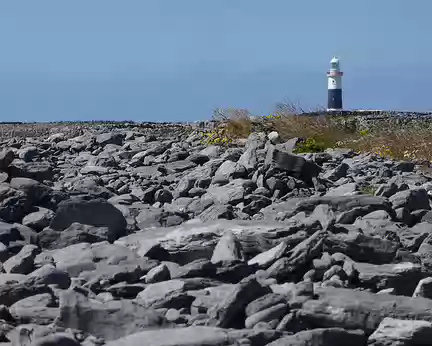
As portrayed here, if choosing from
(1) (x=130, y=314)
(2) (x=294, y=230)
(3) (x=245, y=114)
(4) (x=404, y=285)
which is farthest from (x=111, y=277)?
(3) (x=245, y=114)

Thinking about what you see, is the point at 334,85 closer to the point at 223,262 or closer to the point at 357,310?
the point at 223,262

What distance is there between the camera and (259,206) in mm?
7250

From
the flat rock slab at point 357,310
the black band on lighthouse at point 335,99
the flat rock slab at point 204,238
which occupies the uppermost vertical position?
the black band on lighthouse at point 335,99

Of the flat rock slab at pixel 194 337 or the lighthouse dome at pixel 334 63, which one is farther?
the lighthouse dome at pixel 334 63

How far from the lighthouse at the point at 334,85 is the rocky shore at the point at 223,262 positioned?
24.2 meters

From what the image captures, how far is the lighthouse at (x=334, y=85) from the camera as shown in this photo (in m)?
32.7

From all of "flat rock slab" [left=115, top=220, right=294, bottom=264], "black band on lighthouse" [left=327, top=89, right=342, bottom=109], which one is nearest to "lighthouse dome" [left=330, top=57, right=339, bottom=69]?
"black band on lighthouse" [left=327, top=89, right=342, bottom=109]

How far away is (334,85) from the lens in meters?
33.1

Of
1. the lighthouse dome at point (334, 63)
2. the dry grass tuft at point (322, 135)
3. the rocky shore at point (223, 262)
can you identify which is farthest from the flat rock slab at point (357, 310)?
the lighthouse dome at point (334, 63)

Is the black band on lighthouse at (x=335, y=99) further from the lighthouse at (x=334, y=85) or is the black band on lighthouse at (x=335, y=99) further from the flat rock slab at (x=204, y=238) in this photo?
the flat rock slab at (x=204, y=238)

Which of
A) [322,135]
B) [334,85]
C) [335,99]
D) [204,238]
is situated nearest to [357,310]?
[204,238]

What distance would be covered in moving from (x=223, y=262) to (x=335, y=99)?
93.6ft

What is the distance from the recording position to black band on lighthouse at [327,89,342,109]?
3259cm

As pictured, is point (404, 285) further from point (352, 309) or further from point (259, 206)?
point (259, 206)
